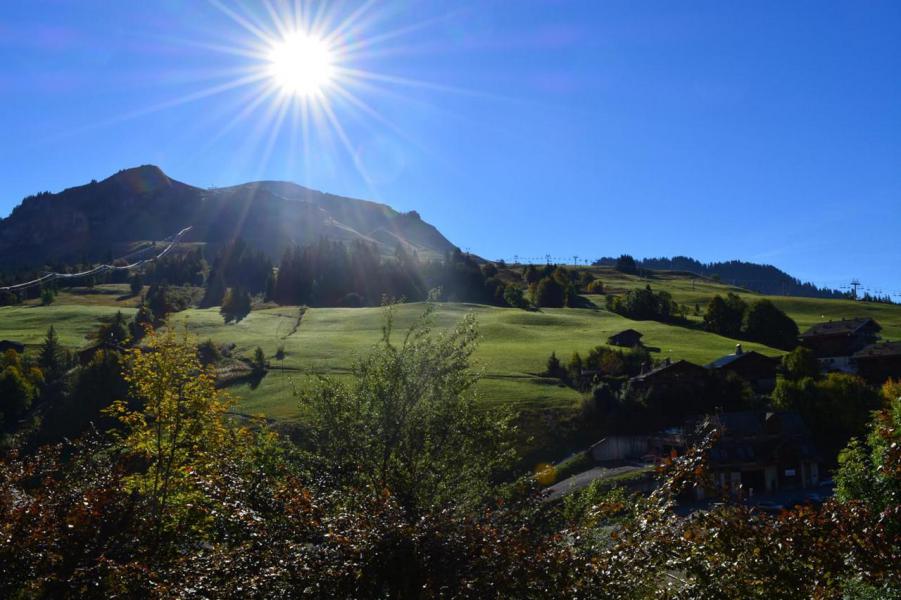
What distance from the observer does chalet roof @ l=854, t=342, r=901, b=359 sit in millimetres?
86312

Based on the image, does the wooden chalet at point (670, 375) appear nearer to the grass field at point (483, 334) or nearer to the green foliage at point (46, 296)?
the grass field at point (483, 334)

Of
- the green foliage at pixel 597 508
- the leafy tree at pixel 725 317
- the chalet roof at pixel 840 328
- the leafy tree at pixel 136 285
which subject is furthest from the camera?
the leafy tree at pixel 136 285

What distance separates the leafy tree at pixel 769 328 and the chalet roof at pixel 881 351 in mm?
22951

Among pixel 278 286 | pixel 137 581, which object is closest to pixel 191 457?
pixel 137 581

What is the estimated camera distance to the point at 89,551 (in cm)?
1011

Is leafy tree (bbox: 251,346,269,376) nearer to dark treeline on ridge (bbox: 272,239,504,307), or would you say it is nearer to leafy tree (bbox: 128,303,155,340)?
leafy tree (bbox: 128,303,155,340)

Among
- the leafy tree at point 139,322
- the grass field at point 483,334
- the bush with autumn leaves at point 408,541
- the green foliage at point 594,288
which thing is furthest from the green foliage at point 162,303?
the bush with autumn leaves at point 408,541

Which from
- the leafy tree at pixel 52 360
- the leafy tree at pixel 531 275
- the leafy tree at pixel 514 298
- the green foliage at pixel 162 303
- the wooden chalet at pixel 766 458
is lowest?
the wooden chalet at pixel 766 458

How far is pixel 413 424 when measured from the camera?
14789 millimetres

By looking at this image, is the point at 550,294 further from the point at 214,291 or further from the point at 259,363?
the point at 259,363

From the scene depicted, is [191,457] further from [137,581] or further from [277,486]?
[137,581]

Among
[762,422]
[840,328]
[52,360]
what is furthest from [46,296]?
[840,328]

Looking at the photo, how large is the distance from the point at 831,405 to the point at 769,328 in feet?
162

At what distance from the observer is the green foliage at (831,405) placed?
2591 inches
